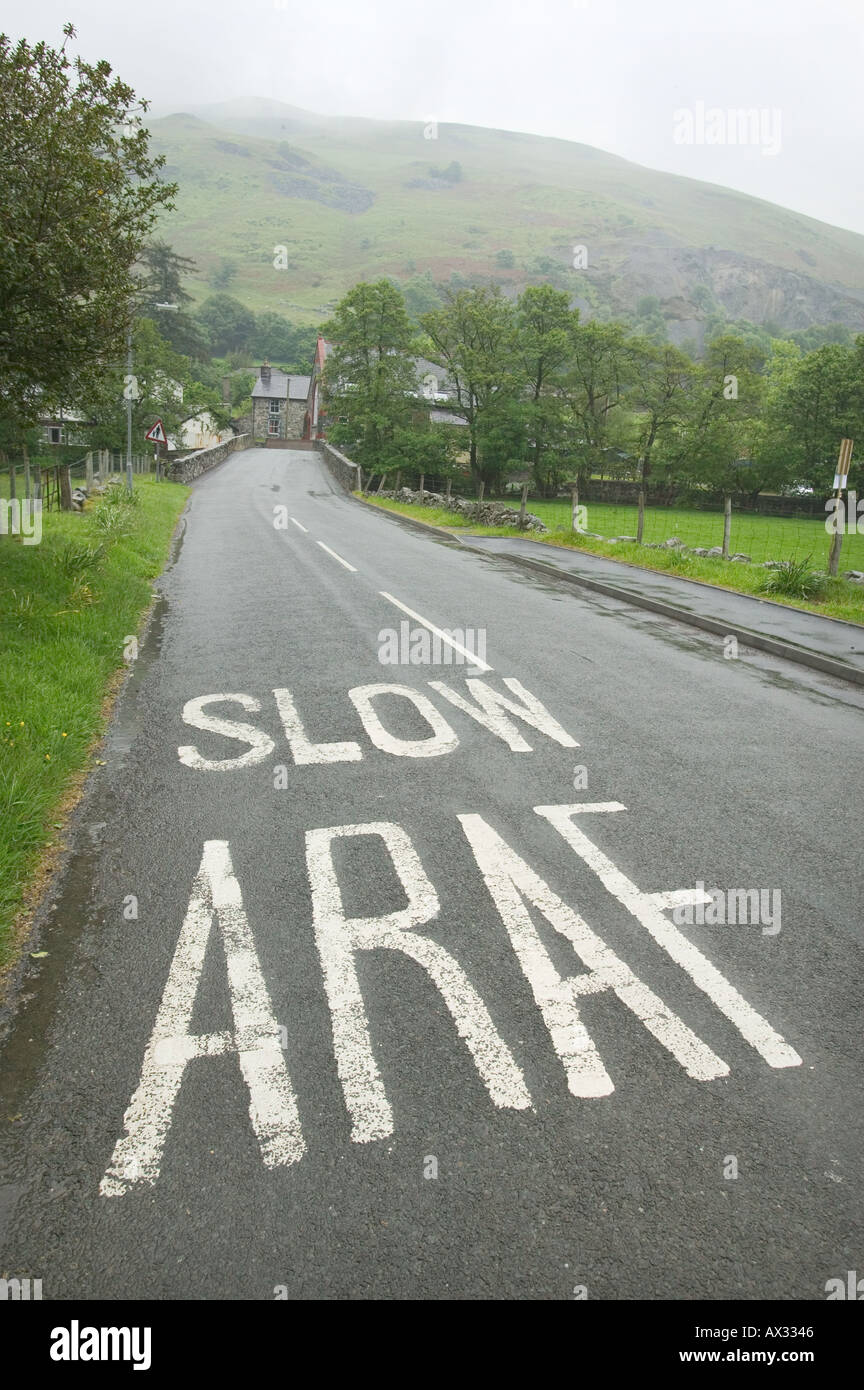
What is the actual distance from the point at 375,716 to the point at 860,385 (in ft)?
171

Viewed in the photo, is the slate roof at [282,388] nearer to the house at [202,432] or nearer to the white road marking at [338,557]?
the house at [202,432]

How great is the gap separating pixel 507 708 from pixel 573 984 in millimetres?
4341

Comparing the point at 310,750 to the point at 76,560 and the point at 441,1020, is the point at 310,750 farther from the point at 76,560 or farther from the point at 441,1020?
the point at 76,560

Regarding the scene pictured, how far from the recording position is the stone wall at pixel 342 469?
154 feet

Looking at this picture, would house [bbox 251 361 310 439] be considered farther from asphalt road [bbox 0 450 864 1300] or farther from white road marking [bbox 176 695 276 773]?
asphalt road [bbox 0 450 864 1300]

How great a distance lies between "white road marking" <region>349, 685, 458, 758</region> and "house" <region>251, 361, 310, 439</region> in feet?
295

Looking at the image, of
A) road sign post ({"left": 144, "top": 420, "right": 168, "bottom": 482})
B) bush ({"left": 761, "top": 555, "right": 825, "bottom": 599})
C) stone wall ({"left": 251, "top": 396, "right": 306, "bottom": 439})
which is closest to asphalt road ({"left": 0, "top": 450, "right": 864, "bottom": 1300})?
bush ({"left": 761, "top": 555, "right": 825, "bottom": 599})

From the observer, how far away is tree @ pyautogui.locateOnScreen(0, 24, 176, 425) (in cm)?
908

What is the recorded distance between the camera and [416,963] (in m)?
4.00

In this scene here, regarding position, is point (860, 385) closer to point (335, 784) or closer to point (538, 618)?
point (538, 618)

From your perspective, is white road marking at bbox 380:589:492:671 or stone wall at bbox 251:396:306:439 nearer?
white road marking at bbox 380:589:492:671

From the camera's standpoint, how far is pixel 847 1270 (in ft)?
8.45

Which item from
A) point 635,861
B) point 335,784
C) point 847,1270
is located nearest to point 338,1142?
point 847,1270

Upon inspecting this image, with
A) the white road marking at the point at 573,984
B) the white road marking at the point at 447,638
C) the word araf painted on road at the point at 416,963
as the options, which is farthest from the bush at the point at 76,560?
the white road marking at the point at 573,984
